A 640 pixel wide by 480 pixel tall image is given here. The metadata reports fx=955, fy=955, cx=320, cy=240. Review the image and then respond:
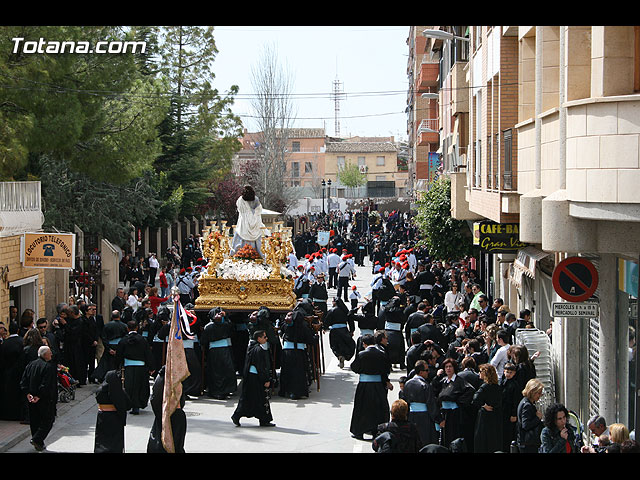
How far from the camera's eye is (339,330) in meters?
18.4

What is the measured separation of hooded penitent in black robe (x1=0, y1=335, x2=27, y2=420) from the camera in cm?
1422

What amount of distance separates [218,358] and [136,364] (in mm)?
1781

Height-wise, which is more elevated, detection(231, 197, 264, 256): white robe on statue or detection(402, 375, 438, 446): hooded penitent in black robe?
detection(231, 197, 264, 256): white robe on statue

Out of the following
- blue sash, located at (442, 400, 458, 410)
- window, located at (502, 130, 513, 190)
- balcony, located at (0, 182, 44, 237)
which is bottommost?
blue sash, located at (442, 400, 458, 410)

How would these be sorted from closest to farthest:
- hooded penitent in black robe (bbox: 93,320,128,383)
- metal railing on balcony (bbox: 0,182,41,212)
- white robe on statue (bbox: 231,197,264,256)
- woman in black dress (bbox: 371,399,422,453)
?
woman in black dress (bbox: 371,399,422,453)
hooded penitent in black robe (bbox: 93,320,128,383)
white robe on statue (bbox: 231,197,264,256)
metal railing on balcony (bbox: 0,182,41,212)

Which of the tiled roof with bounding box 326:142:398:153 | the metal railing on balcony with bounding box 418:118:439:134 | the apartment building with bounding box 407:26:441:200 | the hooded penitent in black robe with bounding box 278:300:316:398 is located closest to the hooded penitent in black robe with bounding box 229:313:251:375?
the hooded penitent in black robe with bounding box 278:300:316:398

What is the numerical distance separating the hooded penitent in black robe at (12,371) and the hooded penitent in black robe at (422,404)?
6055mm

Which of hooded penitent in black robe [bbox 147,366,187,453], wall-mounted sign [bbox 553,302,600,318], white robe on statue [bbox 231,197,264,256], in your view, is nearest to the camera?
hooded penitent in black robe [bbox 147,366,187,453]

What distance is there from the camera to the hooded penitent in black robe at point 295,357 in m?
16.4

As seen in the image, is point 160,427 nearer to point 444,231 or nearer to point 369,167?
point 444,231

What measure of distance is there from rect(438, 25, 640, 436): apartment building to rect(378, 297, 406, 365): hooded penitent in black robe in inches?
99.4

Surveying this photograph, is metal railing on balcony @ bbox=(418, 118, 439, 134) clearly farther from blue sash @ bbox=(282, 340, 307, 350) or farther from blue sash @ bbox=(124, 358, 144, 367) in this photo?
blue sash @ bbox=(124, 358, 144, 367)

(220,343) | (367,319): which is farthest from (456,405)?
(220,343)
